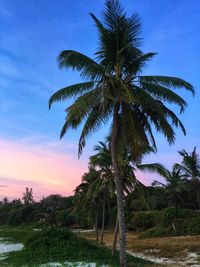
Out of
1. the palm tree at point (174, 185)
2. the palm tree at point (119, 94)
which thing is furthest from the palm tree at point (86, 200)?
the palm tree at point (119, 94)

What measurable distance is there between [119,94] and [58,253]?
10180 mm

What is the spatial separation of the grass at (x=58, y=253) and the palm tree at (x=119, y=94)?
5.44 metres

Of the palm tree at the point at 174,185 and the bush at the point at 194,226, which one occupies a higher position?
the palm tree at the point at 174,185

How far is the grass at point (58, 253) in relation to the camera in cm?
1962

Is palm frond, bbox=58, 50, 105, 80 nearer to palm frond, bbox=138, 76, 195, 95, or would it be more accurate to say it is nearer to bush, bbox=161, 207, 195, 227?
palm frond, bbox=138, 76, 195, 95

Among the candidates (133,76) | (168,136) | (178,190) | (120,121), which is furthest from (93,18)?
(178,190)

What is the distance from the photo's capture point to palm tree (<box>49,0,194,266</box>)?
1583 cm

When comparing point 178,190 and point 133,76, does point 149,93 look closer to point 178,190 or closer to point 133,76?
point 133,76

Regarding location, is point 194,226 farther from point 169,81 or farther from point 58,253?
point 169,81

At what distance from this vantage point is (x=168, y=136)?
16.7 meters

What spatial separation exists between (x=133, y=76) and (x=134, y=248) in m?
22.9

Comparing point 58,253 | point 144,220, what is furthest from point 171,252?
point 144,220

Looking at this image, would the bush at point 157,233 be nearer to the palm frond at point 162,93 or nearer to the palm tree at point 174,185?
the palm tree at point 174,185

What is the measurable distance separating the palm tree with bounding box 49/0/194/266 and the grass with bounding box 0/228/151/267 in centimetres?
544
